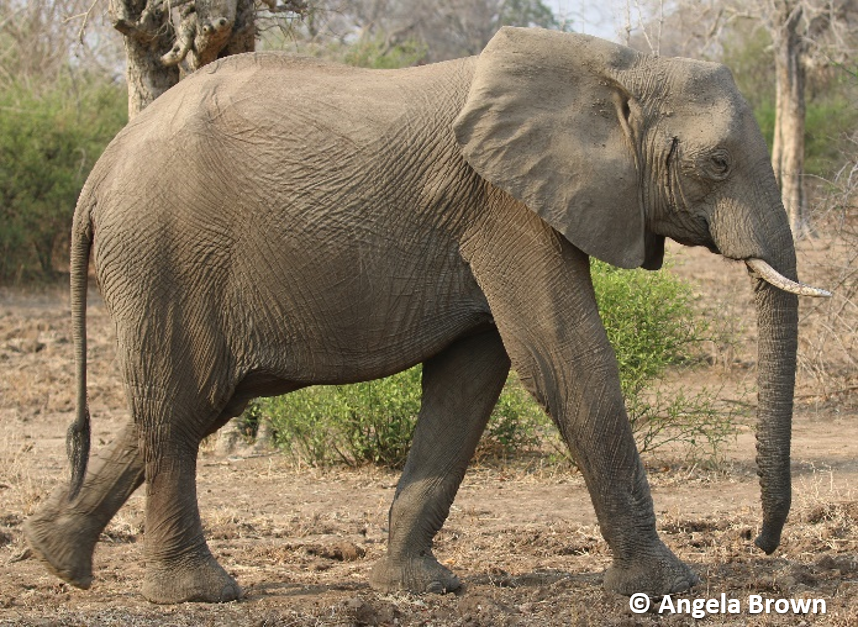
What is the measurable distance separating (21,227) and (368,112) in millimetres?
13159

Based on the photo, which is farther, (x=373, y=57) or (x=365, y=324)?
(x=373, y=57)

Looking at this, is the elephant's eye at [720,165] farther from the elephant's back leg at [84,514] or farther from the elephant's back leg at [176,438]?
the elephant's back leg at [84,514]

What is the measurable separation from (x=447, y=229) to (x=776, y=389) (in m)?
1.29

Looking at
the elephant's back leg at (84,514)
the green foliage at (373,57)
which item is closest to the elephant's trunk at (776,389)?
the elephant's back leg at (84,514)

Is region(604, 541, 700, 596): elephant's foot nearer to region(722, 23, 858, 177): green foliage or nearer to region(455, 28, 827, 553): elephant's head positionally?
region(455, 28, 827, 553): elephant's head

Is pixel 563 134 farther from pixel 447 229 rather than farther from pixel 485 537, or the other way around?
pixel 485 537

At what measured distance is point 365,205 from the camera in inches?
189

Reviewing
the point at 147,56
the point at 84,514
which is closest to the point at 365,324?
the point at 84,514

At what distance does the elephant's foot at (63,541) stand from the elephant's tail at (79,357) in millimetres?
102

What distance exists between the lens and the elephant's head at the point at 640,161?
4.69 m

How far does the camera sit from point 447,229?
15.8 ft

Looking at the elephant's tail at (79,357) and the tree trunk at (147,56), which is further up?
the tree trunk at (147,56)

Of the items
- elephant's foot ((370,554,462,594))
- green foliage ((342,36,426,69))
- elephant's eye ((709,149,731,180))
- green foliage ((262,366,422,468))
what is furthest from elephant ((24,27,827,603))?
green foliage ((342,36,426,69))

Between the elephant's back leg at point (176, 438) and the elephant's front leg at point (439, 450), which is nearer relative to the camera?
the elephant's back leg at point (176, 438)
